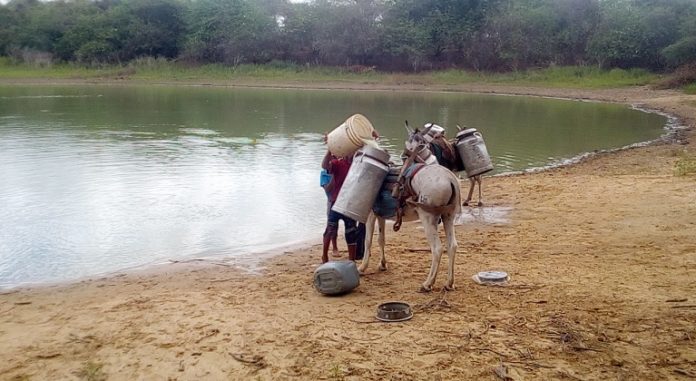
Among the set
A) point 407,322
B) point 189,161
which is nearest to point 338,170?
point 407,322

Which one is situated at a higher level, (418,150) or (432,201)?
(418,150)

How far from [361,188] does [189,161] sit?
10.5 meters

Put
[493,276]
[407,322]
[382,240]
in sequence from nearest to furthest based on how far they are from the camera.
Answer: [407,322]
[493,276]
[382,240]

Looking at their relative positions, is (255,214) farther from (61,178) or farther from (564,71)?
(564,71)

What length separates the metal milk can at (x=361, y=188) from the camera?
21.3ft

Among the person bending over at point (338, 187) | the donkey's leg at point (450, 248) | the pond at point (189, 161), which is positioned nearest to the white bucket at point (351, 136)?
the person bending over at point (338, 187)

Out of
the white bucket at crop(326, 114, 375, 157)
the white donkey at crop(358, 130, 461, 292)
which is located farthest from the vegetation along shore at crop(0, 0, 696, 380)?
the white bucket at crop(326, 114, 375, 157)

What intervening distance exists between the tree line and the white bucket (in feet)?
142

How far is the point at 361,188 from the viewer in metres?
6.50

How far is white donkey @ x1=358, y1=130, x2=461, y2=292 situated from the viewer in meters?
6.20

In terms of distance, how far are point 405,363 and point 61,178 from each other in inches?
456

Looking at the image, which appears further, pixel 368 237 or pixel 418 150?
pixel 368 237

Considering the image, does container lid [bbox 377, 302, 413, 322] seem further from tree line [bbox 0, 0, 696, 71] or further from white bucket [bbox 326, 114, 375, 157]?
tree line [bbox 0, 0, 696, 71]

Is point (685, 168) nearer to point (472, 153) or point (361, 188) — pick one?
point (472, 153)
